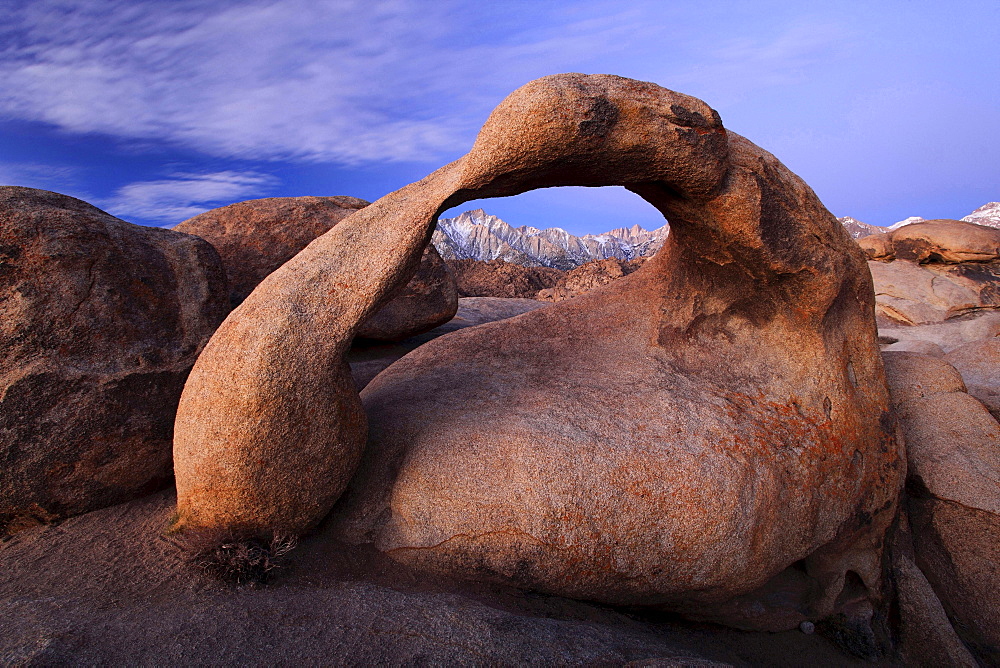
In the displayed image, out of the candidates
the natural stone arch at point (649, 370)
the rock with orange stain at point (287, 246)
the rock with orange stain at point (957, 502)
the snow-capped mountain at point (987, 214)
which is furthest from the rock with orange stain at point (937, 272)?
the snow-capped mountain at point (987, 214)

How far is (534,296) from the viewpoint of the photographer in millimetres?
10156

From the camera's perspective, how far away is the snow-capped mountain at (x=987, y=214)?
76.6ft

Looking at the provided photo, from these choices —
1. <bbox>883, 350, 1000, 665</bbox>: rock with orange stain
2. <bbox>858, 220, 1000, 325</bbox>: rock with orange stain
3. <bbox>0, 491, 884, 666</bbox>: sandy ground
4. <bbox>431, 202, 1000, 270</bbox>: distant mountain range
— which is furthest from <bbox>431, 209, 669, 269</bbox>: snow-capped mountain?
<bbox>0, 491, 884, 666</bbox>: sandy ground

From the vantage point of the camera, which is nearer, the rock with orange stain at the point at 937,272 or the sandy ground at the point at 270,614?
the sandy ground at the point at 270,614

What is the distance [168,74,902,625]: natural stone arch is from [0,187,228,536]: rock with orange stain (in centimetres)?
41

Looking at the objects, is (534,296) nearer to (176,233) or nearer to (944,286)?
(944,286)

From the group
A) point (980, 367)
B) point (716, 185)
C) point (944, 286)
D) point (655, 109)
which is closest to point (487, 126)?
point (655, 109)

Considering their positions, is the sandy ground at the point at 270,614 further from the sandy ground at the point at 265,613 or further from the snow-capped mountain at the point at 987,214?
the snow-capped mountain at the point at 987,214

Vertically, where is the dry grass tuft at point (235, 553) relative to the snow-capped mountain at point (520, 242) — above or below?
below

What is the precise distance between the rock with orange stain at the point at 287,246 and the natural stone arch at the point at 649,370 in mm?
1114

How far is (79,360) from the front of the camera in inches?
93.0

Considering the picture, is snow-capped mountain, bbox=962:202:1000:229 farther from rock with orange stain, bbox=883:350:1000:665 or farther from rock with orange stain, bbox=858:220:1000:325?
rock with orange stain, bbox=883:350:1000:665

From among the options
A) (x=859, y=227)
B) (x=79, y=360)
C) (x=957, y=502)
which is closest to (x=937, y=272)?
(x=957, y=502)

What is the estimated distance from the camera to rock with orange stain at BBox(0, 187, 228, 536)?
2264 millimetres
